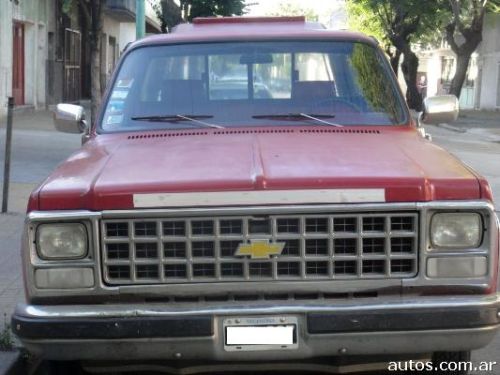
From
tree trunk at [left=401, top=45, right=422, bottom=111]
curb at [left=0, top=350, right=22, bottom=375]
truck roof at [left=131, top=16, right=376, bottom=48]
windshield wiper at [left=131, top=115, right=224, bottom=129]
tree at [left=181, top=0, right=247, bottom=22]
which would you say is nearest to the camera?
curb at [left=0, top=350, right=22, bottom=375]

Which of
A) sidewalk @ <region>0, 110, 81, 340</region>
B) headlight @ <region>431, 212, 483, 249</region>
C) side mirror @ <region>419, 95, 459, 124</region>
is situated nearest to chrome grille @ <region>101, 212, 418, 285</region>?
headlight @ <region>431, 212, 483, 249</region>

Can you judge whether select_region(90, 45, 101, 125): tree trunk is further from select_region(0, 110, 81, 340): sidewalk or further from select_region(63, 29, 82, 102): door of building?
select_region(63, 29, 82, 102): door of building

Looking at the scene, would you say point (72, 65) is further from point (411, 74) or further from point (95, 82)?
point (95, 82)

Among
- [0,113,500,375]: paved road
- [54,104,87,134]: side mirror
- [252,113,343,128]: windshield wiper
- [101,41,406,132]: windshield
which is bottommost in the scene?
[0,113,500,375]: paved road

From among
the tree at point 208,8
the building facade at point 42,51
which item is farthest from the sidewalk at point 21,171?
the tree at point 208,8

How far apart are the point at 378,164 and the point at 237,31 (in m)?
2.10

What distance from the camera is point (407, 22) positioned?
35.4 meters

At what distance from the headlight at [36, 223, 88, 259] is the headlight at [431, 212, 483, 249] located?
1.61 meters

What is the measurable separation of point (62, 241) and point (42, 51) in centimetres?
2306

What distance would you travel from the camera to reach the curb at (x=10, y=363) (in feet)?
15.3

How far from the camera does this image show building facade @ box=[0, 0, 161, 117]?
2180 cm

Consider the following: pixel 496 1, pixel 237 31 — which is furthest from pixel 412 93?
pixel 237 31

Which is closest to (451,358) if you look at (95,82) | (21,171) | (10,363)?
(10,363)

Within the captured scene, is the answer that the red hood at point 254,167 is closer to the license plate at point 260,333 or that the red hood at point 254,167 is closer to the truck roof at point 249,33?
the license plate at point 260,333
